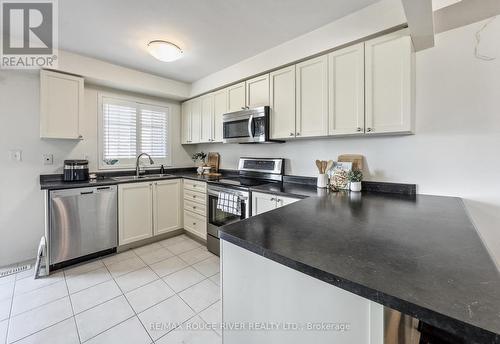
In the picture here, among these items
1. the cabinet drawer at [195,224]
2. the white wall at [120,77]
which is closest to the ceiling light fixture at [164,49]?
the white wall at [120,77]

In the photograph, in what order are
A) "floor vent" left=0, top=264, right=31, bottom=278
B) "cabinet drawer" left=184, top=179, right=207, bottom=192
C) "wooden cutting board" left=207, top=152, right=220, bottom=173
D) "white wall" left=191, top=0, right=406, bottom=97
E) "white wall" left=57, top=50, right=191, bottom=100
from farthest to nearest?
"wooden cutting board" left=207, top=152, right=220, bottom=173 < "cabinet drawer" left=184, top=179, right=207, bottom=192 < "white wall" left=57, top=50, right=191, bottom=100 < "floor vent" left=0, top=264, right=31, bottom=278 < "white wall" left=191, top=0, right=406, bottom=97

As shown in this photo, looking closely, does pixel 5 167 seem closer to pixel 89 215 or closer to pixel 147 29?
pixel 89 215

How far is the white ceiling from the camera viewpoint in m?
1.79

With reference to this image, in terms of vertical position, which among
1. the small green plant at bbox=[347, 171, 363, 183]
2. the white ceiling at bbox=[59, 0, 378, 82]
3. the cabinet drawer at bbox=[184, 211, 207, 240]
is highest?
the white ceiling at bbox=[59, 0, 378, 82]

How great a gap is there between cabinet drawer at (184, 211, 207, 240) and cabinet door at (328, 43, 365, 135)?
80.9 inches

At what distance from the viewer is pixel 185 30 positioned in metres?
2.14

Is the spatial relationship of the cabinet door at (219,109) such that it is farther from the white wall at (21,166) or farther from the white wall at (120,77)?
the white wall at (21,166)

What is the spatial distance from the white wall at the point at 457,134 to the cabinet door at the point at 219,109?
2.09m

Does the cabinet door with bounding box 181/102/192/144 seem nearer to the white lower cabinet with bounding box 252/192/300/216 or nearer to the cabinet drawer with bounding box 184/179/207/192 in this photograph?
the cabinet drawer with bounding box 184/179/207/192

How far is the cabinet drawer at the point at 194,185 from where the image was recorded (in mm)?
3049

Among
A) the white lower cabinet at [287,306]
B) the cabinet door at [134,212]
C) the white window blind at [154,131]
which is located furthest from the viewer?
the white window blind at [154,131]

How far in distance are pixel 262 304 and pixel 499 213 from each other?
187 cm

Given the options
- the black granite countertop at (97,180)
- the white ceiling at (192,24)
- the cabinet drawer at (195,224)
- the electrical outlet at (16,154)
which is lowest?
the cabinet drawer at (195,224)

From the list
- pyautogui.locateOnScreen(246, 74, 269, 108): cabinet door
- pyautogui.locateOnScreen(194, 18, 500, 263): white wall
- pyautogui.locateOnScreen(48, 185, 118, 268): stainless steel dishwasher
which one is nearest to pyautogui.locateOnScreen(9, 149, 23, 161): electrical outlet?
pyautogui.locateOnScreen(48, 185, 118, 268): stainless steel dishwasher
